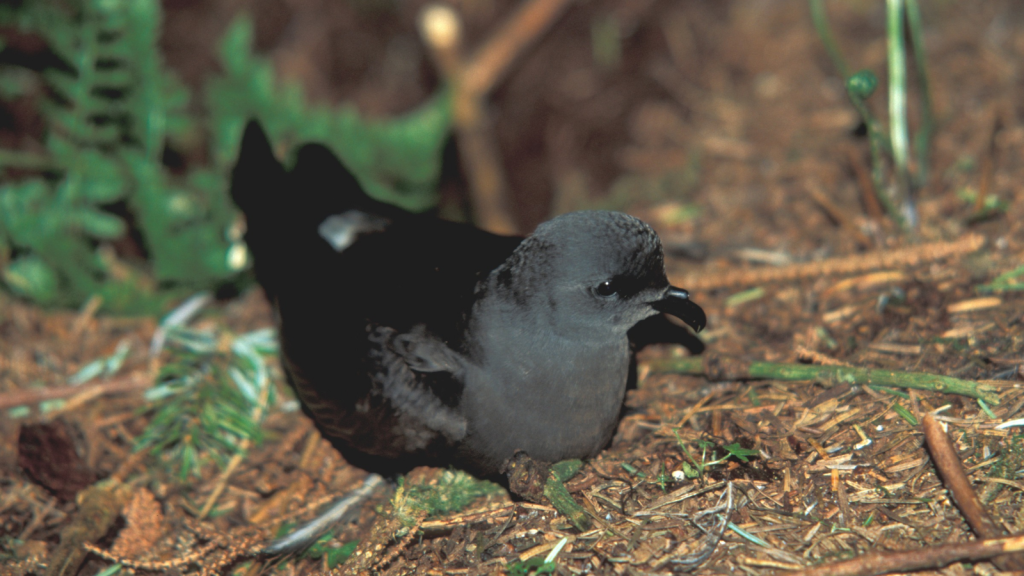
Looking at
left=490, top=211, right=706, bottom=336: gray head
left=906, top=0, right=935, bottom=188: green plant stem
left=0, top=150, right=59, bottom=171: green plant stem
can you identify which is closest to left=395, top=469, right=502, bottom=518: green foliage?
left=490, top=211, right=706, bottom=336: gray head

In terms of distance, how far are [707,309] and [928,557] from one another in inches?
73.4

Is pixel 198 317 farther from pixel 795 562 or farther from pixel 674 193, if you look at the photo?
pixel 795 562

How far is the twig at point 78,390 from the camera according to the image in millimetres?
3945

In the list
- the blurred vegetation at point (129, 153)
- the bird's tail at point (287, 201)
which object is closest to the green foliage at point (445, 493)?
Result: the bird's tail at point (287, 201)

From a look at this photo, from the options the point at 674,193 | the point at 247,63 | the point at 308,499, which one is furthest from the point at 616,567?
the point at 247,63

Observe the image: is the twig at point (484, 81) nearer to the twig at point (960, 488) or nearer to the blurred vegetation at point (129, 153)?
the blurred vegetation at point (129, 153)

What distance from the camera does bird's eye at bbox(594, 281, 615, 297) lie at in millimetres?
3088

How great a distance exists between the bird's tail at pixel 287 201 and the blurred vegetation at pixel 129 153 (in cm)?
48

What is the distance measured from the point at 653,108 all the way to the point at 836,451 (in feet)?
11.8

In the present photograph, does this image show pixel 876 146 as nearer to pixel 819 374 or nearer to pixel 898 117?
pixel 898 117

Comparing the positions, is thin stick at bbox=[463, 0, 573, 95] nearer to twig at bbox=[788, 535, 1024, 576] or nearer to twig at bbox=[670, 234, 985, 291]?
twig at bbox=[670, 234, 985, 291]

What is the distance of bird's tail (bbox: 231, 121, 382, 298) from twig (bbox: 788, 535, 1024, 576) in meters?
2.61

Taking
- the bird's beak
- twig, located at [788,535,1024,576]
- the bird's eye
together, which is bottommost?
twig, located at [788,535,1024,576]

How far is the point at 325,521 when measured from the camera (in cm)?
328
